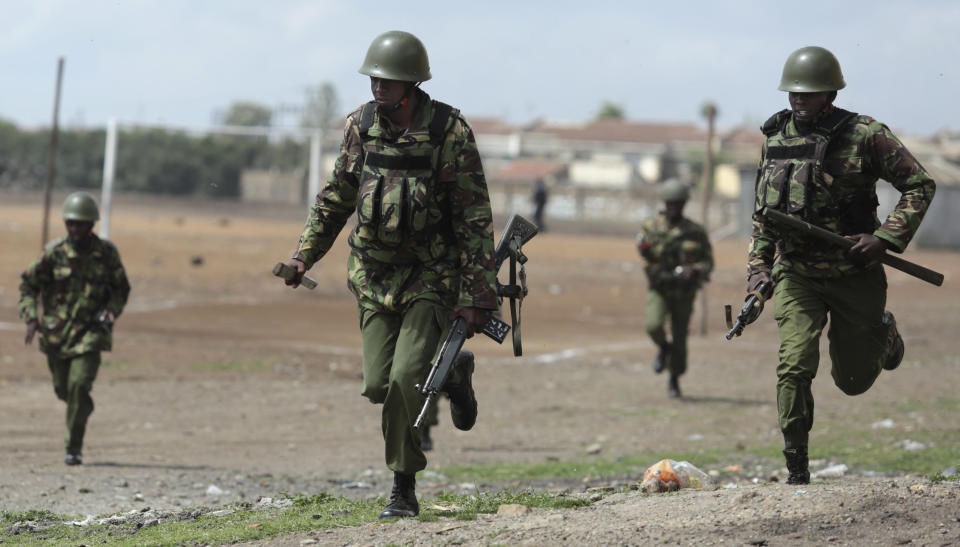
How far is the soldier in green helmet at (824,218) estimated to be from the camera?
21.1ft

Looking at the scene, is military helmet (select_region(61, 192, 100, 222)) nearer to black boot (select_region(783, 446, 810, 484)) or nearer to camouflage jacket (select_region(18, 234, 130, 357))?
camouflage jacket (select_region(18, 234, 130, 357))

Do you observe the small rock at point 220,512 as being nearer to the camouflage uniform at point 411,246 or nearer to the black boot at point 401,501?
the black boot at point 401,501

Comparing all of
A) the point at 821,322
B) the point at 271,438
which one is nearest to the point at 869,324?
the point at 821,322

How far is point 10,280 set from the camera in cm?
2367

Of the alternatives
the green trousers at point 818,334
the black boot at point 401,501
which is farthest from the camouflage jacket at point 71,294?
the green trousers at point 818,334

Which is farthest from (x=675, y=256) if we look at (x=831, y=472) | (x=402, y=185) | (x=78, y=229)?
(x=402, y=185)

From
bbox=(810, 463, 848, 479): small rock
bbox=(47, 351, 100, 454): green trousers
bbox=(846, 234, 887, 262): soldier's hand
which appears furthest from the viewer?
bbox=(47, 351, 100, 454): green trousers

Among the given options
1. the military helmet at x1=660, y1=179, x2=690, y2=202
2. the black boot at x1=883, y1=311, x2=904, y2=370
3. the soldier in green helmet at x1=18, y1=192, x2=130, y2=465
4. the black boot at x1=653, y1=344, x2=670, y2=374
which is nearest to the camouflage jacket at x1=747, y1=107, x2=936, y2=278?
the black boot at x1=883, y1=311, x2=904, y2=370

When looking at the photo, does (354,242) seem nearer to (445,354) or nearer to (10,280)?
(445,354)

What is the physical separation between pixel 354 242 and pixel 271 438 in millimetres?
5472

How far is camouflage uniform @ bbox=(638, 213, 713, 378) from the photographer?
13.0m

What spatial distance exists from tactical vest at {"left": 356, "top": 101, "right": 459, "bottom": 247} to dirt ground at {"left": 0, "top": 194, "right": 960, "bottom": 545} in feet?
4.22

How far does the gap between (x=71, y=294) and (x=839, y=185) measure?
18.7ft

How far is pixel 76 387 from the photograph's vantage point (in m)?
9.50
